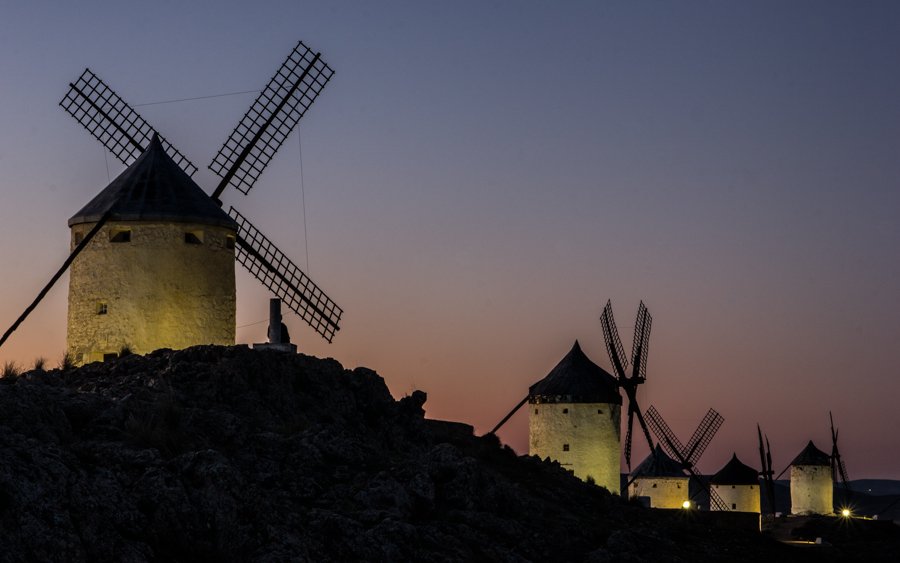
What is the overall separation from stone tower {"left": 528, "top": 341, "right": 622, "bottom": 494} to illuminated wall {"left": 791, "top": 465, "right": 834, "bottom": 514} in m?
36.3

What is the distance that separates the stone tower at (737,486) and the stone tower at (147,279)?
51.0m

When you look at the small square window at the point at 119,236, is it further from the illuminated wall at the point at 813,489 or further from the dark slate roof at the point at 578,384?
the illuminated wall at the point at 813,489

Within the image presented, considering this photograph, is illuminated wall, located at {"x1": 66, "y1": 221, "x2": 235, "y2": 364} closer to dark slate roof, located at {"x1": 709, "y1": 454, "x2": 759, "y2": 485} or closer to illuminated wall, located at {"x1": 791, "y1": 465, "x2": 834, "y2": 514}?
dark slate roof, located at {"x1": 709, "y1": 454, "x2": 759, "y2": 485}

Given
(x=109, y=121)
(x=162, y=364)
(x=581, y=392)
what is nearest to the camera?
(x=162, y=364)

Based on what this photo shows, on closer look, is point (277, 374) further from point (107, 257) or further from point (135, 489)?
point (135, 489)

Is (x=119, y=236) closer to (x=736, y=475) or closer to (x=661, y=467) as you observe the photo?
(x=661, y=467)

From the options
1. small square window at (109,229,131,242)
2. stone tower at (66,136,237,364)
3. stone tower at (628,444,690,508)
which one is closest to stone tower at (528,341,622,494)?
stone tower at (628,444,690,508)

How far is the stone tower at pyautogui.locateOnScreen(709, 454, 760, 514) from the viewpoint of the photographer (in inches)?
3051

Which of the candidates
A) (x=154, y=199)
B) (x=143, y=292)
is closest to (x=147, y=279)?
(x=143, y=292)

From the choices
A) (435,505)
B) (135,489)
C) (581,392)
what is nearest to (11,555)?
(135,489)

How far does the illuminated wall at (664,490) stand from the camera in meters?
71.0

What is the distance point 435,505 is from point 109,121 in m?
16.9

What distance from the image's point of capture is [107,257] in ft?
102

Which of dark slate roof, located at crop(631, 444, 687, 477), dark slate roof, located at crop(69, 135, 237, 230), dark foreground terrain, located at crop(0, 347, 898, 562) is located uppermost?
dark slate roof, located at crop(69, 135, 237, 230)
